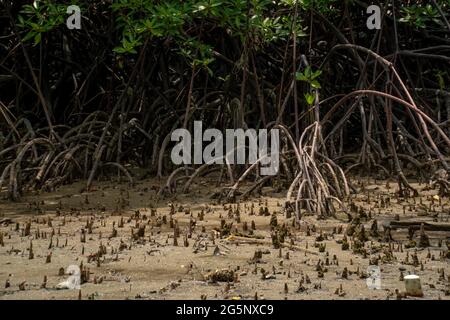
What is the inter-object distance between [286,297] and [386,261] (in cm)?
85

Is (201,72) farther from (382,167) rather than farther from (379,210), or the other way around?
(379,210)

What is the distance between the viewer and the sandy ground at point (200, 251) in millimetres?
3770

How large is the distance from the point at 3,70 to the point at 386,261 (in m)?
5.85

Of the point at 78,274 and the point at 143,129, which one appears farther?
the point at 143,129

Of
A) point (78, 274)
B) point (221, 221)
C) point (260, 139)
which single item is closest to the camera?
point (78, 274)

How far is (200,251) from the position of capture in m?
4.58

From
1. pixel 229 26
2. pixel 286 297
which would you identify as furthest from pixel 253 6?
pixel 286 297

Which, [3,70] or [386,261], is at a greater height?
[3,70]

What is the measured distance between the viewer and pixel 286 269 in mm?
4156

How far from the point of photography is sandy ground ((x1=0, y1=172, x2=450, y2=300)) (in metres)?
3.77

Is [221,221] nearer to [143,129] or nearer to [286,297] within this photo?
[286,297]
